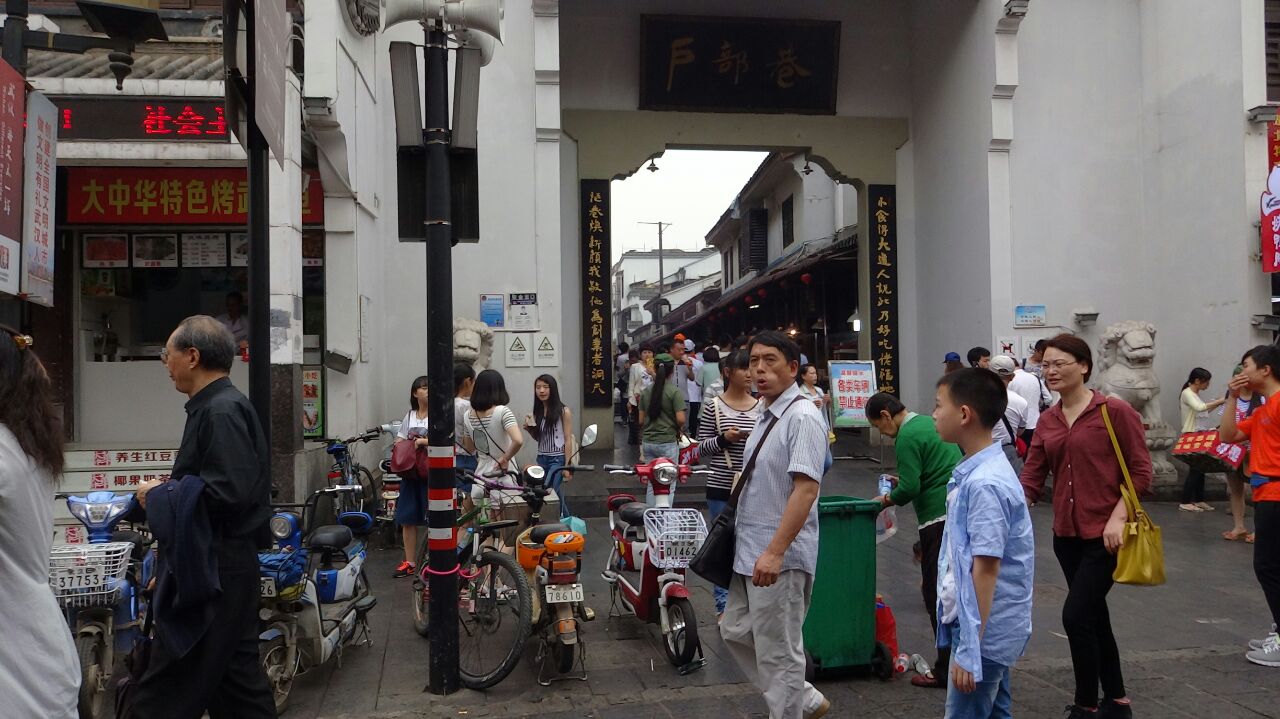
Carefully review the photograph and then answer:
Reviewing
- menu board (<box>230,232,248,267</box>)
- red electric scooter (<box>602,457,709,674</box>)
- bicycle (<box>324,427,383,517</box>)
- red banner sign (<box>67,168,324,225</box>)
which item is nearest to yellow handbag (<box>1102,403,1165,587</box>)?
red electric scooter (<box>602,457,709,674</box>)

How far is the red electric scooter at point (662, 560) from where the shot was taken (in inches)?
206

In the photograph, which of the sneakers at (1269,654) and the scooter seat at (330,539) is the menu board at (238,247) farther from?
the sneakers at (1269,654)

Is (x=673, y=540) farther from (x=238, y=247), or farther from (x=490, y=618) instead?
(x=238, y=247)

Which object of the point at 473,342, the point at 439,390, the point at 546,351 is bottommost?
the point at 439,390

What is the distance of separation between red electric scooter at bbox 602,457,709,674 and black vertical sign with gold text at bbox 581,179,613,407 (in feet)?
28.2

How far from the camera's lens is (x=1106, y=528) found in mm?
4125

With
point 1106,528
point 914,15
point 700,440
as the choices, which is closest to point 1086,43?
point 914,15

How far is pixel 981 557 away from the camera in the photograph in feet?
9.88

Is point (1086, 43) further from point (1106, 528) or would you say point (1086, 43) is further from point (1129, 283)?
point (1106, 528)

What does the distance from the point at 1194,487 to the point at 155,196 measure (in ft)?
40.2

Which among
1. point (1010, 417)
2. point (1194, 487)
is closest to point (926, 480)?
point (1010, 417)

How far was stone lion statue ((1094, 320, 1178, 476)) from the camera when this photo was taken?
38.1 ft

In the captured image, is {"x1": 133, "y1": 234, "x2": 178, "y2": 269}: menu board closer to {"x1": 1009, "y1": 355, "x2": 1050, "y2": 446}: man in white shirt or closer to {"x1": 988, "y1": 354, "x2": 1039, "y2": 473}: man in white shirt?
{"x1": 988, "y1": 354, "x2": 1039, "y2": 473}: man in white shirt

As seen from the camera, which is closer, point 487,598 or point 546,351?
point 487,598
